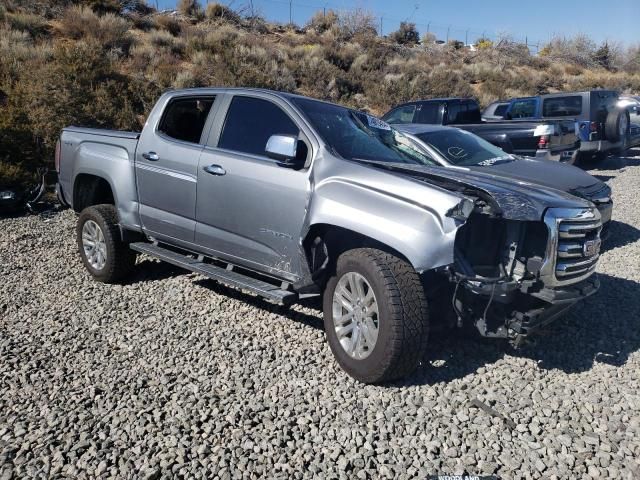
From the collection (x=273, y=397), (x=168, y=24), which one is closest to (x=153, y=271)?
(x=273, y=397)

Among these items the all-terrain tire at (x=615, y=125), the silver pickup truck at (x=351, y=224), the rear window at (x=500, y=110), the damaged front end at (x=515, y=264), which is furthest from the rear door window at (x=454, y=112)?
the damaged front end at (x=515, y=264)

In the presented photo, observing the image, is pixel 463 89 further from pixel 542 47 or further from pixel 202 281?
pixel 542 47

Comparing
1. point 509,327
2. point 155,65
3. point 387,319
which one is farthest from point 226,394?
point 155,65

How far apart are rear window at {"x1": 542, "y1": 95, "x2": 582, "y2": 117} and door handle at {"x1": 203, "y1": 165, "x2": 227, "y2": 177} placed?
10.2 meters

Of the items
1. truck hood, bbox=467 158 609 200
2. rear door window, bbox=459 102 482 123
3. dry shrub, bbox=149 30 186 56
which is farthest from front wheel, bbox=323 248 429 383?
dry shrub, bbox=149 30 186 56

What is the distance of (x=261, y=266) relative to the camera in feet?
14.3

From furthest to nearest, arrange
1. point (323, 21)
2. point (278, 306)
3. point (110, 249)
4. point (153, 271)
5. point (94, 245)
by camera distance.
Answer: point (323, 21) < point (153, 271) < point (94, 245) < point (110, 249) < point (278, 306)

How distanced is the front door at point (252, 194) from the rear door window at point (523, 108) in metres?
10.4

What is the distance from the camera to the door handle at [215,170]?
14.8 ft

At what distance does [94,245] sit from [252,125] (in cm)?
238

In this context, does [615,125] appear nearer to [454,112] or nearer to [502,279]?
[454,112]

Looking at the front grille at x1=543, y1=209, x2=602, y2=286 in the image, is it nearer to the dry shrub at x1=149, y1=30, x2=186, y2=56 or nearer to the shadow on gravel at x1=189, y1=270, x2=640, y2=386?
the shadow on gravel at x1=189, y1=270, x2=640, y2=386

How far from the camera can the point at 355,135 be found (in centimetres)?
462

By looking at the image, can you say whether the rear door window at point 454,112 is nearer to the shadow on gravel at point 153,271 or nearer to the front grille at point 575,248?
the shadow on gravel at point 153,271
